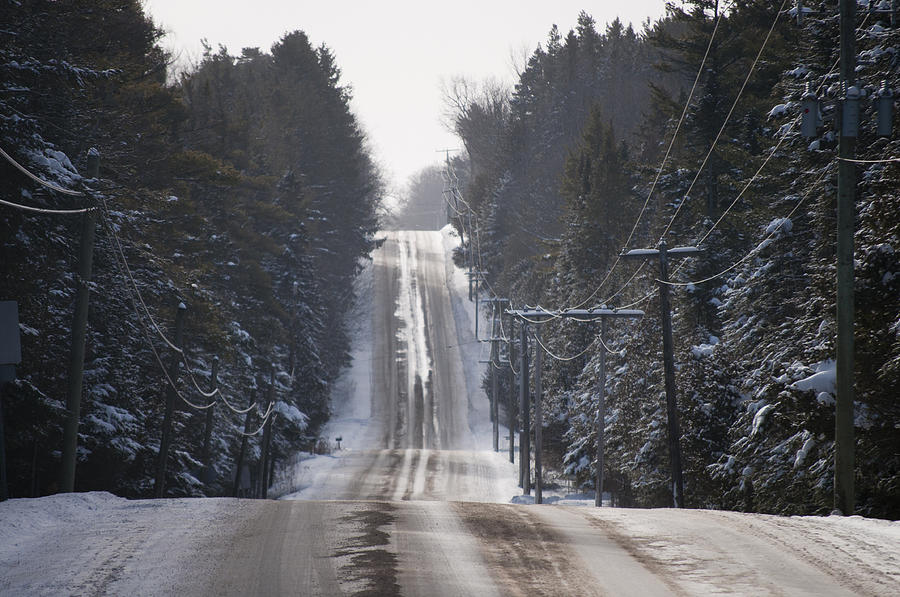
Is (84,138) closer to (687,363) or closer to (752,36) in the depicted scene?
(687,363)

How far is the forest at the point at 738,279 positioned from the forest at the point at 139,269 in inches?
582

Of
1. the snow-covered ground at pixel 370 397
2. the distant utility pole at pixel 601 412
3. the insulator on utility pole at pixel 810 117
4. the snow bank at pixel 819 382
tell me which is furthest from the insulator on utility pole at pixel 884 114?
the snow-covered ground at pixel 370 397

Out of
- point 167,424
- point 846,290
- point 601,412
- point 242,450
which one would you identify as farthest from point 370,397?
point 846,290

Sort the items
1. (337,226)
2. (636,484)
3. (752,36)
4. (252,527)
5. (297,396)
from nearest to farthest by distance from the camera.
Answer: (252,527) → (636,484) → (752,36) → (297,396) → (337,226)

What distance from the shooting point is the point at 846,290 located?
14914 millimetres

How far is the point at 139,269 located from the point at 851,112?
20.9 meters

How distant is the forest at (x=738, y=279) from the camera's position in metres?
17.0

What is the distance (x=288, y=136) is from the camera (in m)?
81.8

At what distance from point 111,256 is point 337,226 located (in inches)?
2644

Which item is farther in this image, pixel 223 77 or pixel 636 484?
pixel 223 77

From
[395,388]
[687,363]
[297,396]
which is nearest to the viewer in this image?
[687,363]

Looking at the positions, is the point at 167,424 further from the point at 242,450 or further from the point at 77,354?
the point at 242,450

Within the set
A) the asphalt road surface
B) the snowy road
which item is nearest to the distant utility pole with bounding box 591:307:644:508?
the snowy road

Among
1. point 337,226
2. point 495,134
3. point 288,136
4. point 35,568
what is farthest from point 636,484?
point 495,134
